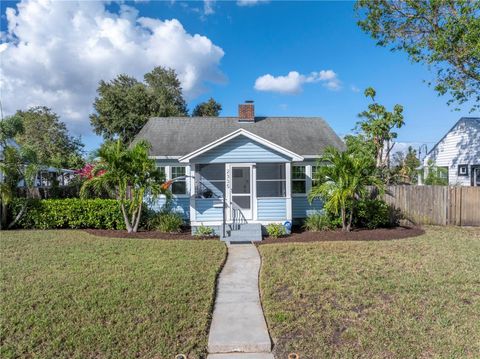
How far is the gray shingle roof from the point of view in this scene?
1489cm

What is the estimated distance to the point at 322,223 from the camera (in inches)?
488

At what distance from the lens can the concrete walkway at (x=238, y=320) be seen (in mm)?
4195

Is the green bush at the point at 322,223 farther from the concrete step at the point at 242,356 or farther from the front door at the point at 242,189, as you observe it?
the concrete step at the point at 242,356

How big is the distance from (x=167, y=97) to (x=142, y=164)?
25060mm

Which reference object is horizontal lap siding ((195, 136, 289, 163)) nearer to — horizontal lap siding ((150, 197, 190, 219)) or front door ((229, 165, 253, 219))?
front door ((229, 165, 253, 219))

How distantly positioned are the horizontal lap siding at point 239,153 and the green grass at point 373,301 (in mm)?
4069

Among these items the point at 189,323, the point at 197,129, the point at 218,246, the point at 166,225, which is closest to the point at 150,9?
the point at 197,129

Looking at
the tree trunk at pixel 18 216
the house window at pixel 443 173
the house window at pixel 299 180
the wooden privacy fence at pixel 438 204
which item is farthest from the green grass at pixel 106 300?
the house window at pixel 443 173

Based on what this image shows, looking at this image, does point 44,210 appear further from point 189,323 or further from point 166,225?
point 189,323

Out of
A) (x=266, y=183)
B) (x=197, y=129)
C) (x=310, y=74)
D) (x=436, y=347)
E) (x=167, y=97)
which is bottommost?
(x=436, y=347)

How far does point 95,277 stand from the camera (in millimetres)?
6598

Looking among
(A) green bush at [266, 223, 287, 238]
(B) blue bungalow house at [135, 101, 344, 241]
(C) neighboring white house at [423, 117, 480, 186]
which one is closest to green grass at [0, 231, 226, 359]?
(A) green bush at [266, 223, 287, 238]

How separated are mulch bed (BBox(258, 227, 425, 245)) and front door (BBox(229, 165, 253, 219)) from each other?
65.0 inches

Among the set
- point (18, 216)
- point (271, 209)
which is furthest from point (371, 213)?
point (18, 216)
